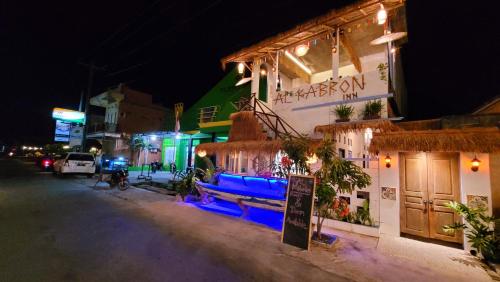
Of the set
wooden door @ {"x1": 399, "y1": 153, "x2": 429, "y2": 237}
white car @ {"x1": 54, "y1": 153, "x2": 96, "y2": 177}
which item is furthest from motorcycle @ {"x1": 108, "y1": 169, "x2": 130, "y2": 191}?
wooden door @ {"x1": 399, "y1": 153, "x2": 429, "y2": 237}

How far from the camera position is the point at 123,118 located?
25.1 metres

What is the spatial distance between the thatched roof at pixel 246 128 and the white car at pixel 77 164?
1256 centimetres

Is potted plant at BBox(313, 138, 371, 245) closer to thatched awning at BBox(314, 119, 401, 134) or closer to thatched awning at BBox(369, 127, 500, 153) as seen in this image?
thatched awning at BBox(369, 127, 500, 153)

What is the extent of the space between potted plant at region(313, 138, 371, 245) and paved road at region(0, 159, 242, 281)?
273 centimetres

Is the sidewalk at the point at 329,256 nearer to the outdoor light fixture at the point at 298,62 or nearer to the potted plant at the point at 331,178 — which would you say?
the potted plant at the point at 331,178

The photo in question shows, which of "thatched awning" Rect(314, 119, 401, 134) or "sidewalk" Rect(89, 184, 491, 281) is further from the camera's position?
"thatched awning" Rect(314, 119, 401, 134)

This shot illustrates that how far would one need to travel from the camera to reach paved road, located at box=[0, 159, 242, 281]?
145 inches

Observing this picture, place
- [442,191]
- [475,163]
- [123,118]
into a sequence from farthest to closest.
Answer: [123,118]
[442,191]
[475,163]

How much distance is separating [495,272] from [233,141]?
27.2ft

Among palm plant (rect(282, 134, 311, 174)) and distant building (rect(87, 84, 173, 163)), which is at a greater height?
distant building (rect(87, 84, 173, 163))

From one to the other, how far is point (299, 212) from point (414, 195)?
3624mm

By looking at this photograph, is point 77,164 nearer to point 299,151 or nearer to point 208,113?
point 208,113

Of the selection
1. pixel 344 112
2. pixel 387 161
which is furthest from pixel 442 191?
pixel 344 112

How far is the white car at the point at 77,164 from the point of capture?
→ 15328 millimetres
